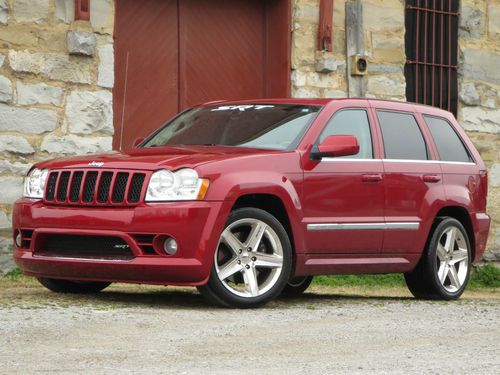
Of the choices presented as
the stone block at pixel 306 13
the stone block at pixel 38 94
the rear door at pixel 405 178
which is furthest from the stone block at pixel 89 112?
the rear door at pixel 405 178

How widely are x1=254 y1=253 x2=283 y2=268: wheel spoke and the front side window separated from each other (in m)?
1.27

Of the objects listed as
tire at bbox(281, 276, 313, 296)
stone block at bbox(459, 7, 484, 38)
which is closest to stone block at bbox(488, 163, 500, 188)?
stone block at bbox(459, 7, 484, 38)

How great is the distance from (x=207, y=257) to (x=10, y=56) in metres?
4.43

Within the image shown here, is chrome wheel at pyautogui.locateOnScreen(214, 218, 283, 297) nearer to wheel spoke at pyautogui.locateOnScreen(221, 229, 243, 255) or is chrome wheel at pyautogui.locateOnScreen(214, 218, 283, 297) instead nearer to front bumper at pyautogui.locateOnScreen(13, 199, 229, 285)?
wheel spoke at pyautogui.locateOnScreen(221, 229, 243, 255)

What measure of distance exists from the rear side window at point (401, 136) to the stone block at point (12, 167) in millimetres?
3637

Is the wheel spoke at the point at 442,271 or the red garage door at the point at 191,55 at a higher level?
the red garage door at the point at 191,55

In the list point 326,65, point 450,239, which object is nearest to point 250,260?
Answer: point 450,239

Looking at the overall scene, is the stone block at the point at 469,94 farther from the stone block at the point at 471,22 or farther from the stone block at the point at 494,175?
the stone block at the point at 494,175

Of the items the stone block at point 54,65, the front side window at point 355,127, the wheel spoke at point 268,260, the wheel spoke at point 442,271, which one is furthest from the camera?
the stone block at point 54,65

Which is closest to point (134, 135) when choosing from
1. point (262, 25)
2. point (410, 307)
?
point (262, 25)

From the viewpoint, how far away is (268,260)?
9.10 metres

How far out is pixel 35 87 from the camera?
12422 mm

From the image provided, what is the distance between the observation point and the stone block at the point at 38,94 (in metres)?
12.4

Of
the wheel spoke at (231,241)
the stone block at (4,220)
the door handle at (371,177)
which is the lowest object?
the stone block at (4,220)
